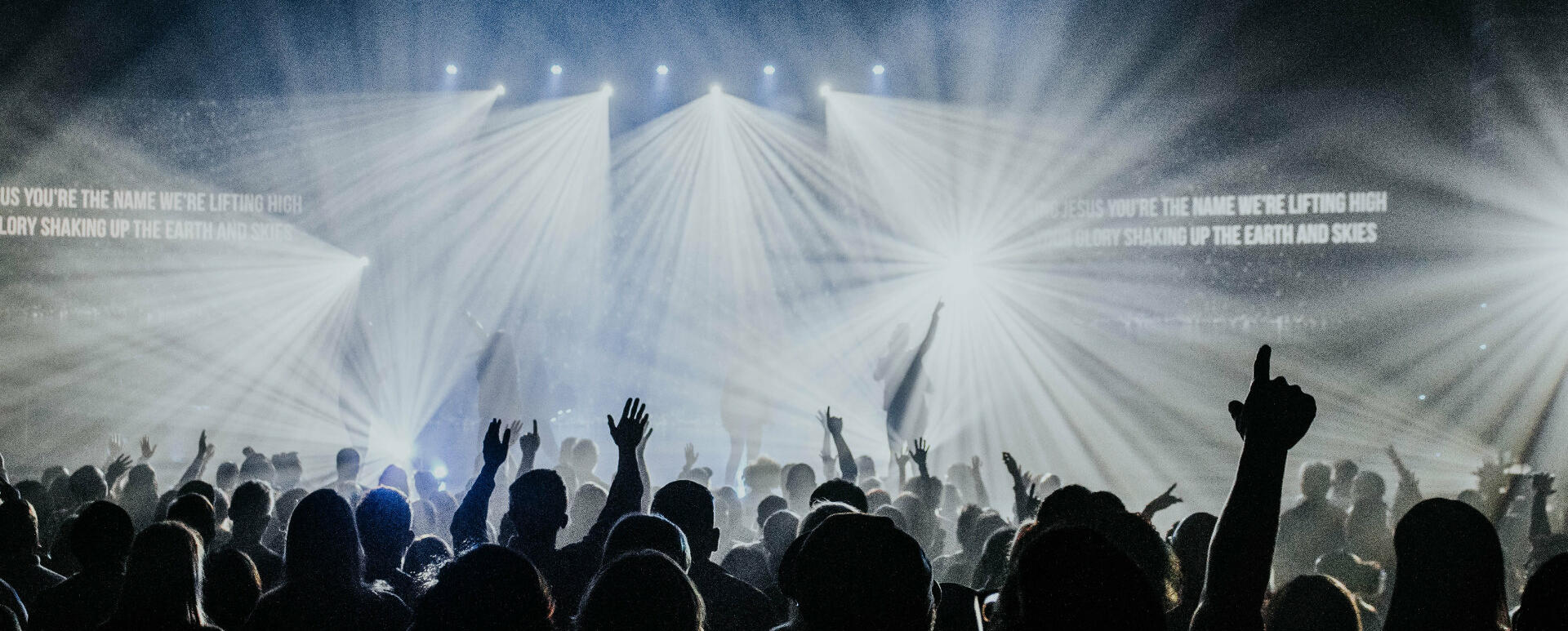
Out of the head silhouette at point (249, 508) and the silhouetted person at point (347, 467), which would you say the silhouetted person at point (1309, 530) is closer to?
the head silhouette at point (249, 508)

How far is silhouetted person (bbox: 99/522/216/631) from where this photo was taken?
232 centimetres

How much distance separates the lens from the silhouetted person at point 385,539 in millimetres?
3047

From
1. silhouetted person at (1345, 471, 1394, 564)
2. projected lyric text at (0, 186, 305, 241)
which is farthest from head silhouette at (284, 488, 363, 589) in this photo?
projected lyric text at (0, 186, 305, 241)

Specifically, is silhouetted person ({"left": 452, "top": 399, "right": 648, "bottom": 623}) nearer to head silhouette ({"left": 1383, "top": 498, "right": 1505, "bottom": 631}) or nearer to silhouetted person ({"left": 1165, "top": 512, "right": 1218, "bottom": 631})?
silhouetted person ({"left": 1165, "top": 512, "right": 1218, "bottom": 631})

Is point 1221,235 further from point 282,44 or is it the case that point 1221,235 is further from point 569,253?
point 282,44

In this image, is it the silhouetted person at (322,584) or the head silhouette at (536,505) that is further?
the head silhouette at (536,505)

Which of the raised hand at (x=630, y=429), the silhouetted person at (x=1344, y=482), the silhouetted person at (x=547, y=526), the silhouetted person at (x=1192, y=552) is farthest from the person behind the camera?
the silhouetted person at (x=1344, y=482)

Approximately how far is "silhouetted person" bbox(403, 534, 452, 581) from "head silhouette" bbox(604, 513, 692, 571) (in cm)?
94

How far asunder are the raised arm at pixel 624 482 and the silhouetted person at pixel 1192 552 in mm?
1657

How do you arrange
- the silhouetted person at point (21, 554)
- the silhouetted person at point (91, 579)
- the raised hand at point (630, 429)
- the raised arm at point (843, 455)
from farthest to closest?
the raised arm at point (843, 455) < the raised hand at point (630, 429) < the silhouetted person at point (21, 554) < the silhouetted person at point (91, 579)

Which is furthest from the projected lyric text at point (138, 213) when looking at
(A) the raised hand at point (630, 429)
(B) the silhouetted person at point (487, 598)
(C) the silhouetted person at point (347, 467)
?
(B) the silhouetted person at point (487, 598)

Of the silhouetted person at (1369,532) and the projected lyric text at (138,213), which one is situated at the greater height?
the projected lyric text at (138,213)

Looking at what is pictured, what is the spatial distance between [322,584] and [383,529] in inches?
26.0

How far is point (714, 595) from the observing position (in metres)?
2.87
